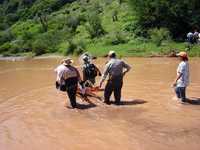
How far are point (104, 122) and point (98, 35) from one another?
39795 mm

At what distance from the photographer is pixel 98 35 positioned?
5222 centimetres

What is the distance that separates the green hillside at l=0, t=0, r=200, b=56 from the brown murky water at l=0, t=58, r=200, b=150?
17.6 metres

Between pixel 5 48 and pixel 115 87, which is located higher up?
pixel 115 87

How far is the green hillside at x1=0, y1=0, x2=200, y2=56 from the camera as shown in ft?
133

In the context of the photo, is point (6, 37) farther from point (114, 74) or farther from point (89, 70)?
→ point (114, 74)

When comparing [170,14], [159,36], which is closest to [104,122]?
[159,36]

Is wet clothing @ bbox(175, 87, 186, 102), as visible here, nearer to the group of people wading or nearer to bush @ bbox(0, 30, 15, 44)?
the group of people wading

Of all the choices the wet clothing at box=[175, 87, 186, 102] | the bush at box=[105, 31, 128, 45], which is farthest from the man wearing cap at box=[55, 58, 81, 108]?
the bush at box=[105, 31, 128, 45]

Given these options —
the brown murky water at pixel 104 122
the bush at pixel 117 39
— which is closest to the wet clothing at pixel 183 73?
the brown murky water at pixel 104 122

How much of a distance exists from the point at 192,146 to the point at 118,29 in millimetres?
42892

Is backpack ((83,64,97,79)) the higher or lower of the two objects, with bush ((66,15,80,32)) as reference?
lower

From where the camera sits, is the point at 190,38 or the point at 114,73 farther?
the point at 190,38

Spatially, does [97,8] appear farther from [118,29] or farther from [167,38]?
[167,38]

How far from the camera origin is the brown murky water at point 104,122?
10.9 m
